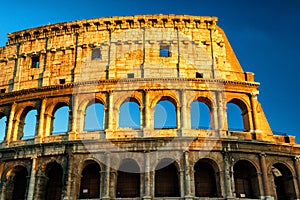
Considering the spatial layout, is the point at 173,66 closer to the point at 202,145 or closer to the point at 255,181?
the point at 202,145

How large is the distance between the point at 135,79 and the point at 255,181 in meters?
9.15

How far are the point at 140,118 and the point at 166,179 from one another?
3.82 m

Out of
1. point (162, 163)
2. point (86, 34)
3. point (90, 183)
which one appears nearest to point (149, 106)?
point (162, 163)

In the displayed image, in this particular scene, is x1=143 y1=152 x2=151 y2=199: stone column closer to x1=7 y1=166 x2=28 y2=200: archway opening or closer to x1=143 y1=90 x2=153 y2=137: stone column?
x1=143 y1=90 x2=153 y2=137: stone column

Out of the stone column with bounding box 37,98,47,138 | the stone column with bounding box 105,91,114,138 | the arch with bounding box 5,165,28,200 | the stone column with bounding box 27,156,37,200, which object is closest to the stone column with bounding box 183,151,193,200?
the stone column with bounding box 105,91,114,138

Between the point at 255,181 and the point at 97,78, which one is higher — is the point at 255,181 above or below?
below

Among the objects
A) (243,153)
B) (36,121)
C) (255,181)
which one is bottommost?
(255,181)

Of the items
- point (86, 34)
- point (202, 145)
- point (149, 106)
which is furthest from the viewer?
point (86, 34)

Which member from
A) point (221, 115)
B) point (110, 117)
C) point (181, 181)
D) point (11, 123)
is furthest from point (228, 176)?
point (11, 123)

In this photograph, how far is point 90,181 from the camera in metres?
20.8

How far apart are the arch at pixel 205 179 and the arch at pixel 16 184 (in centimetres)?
1039

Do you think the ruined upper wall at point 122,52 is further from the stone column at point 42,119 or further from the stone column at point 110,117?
the stone column at point 42,119

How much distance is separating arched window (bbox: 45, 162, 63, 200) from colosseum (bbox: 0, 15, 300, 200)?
0.20ft

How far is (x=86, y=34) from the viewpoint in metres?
24.3
